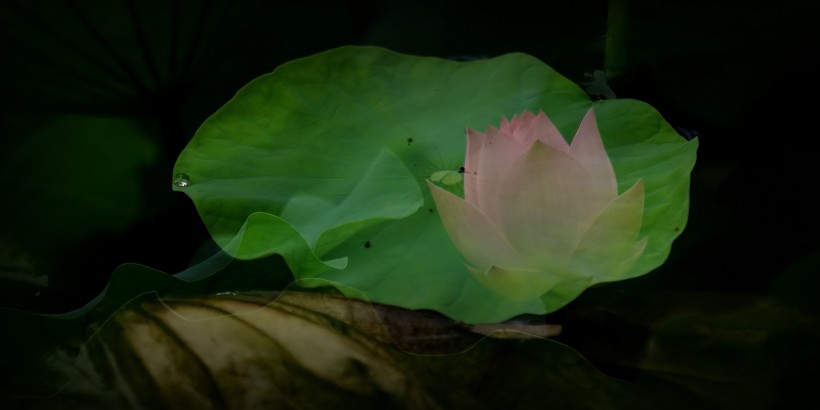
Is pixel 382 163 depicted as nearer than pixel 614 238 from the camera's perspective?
No

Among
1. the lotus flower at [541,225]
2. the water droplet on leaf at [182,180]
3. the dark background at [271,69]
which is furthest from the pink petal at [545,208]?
the water droplet on leaf at [182,180]

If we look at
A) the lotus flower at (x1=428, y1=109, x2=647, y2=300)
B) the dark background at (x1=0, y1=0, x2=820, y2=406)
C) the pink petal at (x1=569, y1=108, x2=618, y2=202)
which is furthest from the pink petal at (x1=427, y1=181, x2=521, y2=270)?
the dark background at (x1=0, y1=0, x2=820, y2=406)

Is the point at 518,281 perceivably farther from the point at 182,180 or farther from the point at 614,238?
the point at 182,180

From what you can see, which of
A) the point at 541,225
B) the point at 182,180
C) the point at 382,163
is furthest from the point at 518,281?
the point at 182,180

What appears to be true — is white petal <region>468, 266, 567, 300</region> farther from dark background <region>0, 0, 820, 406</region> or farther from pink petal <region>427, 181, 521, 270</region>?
dark background <region>0, 0, 820, 406</region>

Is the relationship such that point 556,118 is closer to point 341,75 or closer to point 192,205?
point 341,75

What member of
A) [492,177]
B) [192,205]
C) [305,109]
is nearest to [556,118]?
[492,177]

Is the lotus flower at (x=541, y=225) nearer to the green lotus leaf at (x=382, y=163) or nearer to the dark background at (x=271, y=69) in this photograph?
the green lotus leaf at (x=382, y=163)
